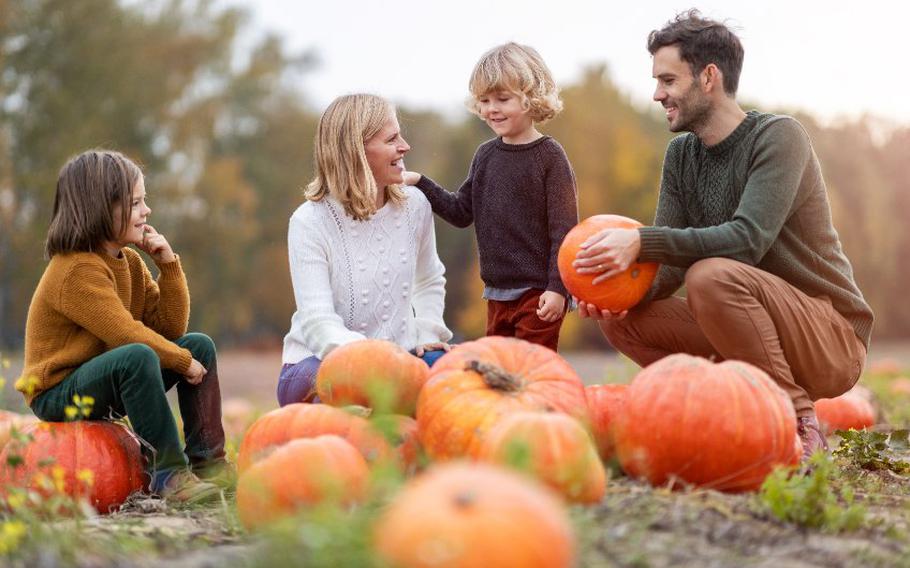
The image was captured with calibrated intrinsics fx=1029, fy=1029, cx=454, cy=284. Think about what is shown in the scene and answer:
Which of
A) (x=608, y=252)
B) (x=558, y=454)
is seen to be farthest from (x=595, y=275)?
(x=558, y=454)

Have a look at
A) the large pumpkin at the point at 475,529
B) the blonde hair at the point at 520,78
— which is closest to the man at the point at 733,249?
the blonde hair at the point at 520,78

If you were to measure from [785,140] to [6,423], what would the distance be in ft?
12.3

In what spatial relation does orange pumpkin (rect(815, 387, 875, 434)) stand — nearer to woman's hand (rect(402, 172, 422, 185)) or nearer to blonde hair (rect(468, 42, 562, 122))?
blonde hair (rect(468, 42, 562, 122))

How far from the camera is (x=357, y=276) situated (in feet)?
14.8

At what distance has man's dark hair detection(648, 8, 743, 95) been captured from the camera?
13.9 ft

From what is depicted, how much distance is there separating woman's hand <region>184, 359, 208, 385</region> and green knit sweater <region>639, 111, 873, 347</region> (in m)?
1.81

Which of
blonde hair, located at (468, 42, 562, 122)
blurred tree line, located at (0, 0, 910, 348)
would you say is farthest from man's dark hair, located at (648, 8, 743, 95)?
blurred tree line, located at (0, 0, 910, 348)

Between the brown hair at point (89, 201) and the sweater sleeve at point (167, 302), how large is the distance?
0.34 meters

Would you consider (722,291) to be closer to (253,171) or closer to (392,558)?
(392,558)

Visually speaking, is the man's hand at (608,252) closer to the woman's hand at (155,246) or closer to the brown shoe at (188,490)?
the brown shoe at (188,490)

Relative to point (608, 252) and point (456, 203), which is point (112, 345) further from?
point (608, 252)

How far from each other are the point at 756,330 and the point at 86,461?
2.55 m

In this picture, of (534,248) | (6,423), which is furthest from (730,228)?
(6,423)

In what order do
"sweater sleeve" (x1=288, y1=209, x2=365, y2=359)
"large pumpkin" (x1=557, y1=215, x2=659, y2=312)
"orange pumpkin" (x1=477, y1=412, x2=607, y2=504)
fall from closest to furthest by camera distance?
"orange pumpkin" (x1=477, y1=412, x2=607, y2=504), "large pumpkin" (x1=557, y1=215, x2=659, y2=312), "sweater sleeve" (x1=288, y1=209, x2=365, y2=359)
